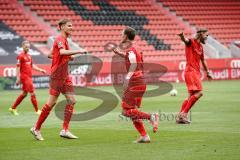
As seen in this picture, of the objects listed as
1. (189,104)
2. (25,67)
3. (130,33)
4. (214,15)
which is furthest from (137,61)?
(214,15)

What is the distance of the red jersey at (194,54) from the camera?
663 inches

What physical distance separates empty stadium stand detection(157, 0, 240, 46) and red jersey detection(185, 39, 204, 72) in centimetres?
3061

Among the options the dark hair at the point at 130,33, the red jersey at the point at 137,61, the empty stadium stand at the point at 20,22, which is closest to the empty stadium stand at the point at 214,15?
the empty stadium stand at the point at 20,22

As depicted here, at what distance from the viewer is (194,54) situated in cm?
1692

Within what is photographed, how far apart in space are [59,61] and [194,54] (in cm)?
463

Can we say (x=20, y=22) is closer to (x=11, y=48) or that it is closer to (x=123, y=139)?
(x=11, y=48)

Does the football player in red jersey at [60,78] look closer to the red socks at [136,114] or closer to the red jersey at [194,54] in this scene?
the red socks at [136,114]

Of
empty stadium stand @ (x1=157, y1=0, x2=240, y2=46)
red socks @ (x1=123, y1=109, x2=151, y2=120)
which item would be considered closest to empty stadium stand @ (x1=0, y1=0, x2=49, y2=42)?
empty stadium stand @ (x1=157, y1=0, x2=240, y2=46)

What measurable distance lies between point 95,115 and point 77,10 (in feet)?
82.5

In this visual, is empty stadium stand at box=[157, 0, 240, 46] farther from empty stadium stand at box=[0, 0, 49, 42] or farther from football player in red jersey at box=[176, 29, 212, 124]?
football player in red jersey at box=[176, 29, 212, 124]

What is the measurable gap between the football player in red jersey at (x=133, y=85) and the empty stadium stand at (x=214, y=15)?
3506 cm

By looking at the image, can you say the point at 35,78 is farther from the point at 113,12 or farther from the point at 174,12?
the point at 174,12

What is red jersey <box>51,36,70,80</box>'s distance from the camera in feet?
43.5

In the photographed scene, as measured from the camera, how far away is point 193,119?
17.5 meters
